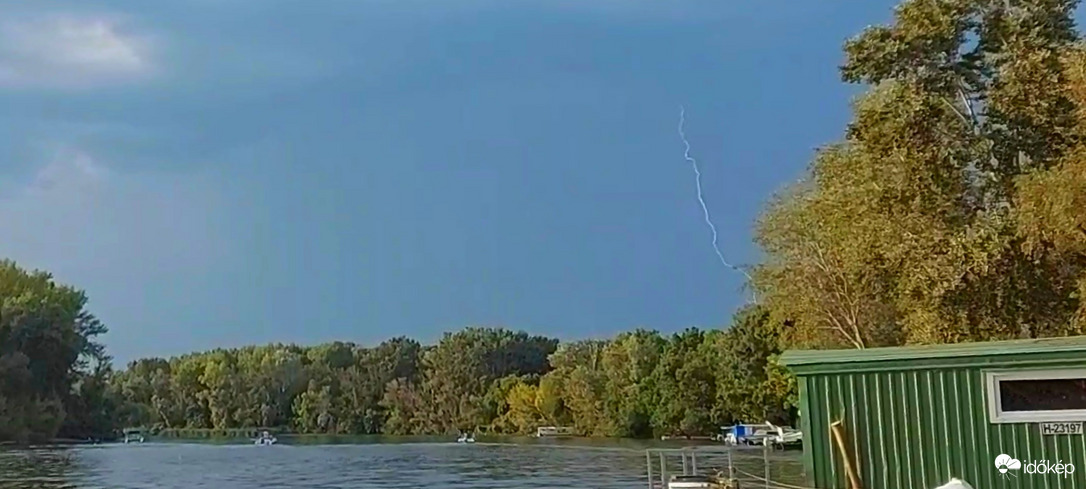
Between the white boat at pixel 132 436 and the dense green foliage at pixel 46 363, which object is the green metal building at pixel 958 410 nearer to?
the dense green foliage at pixel 46 363

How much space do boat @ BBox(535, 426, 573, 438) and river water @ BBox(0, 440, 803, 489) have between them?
1953 centimetres

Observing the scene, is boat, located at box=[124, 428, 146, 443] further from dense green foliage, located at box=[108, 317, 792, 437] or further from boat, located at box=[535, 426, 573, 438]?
boat, located at box=[535, 426, 573, 438]

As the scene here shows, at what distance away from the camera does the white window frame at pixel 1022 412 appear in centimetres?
1247

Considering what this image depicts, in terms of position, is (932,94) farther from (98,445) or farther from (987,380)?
(98,445)

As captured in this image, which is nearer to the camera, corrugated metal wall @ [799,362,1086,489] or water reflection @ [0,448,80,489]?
corrugated metal wall @ [799,362,1086,489]

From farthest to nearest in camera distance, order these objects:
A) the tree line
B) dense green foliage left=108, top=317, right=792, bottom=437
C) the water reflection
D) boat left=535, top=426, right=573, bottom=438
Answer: boat left=535, top=426, right=573, bottom=438 < dense green foliage left=108, top=317, right=792, bottom=437 < the water reflection < the tree line

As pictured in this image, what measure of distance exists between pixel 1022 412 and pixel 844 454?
1.78m

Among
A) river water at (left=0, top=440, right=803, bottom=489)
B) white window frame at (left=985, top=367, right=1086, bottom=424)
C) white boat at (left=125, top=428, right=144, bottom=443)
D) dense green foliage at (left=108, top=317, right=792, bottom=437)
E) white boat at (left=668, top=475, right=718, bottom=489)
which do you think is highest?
dense green foliage at (left=108, top=317, right=792, bottom=437)

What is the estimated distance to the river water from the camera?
40.9m

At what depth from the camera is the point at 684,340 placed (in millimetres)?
82562

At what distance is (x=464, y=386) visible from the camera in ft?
369

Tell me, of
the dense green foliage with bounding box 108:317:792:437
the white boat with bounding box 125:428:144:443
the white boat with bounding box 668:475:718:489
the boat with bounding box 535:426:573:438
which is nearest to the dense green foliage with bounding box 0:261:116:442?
the white boat with bounding box 125:428:144:443

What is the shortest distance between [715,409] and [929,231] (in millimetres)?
53283

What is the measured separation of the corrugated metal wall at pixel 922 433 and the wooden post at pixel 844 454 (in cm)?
9
